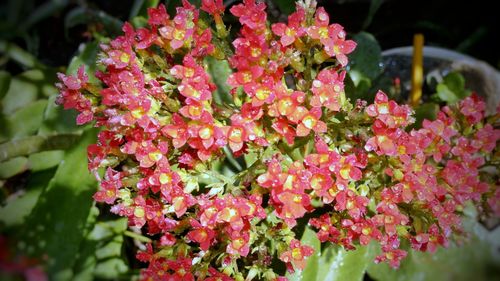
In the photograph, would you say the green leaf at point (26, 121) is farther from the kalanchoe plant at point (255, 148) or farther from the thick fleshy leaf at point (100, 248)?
the kalanchoe plant at point (255, 148)

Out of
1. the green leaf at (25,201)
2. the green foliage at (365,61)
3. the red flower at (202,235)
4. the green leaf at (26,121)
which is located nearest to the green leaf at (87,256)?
the green leaf at (25,201)

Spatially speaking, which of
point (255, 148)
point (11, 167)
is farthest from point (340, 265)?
point (11, 167)

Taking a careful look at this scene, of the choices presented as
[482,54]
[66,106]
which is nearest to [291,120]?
[66,106]

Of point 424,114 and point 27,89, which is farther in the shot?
point 27,89

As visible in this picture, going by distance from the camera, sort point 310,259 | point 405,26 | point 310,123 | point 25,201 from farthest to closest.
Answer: point 405,26 < point 25,201 < point 310,259 < point 310,123

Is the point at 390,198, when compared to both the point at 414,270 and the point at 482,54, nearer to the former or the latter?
the point at 414,270

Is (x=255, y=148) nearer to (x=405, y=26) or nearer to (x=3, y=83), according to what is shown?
(x=3, y=83)
